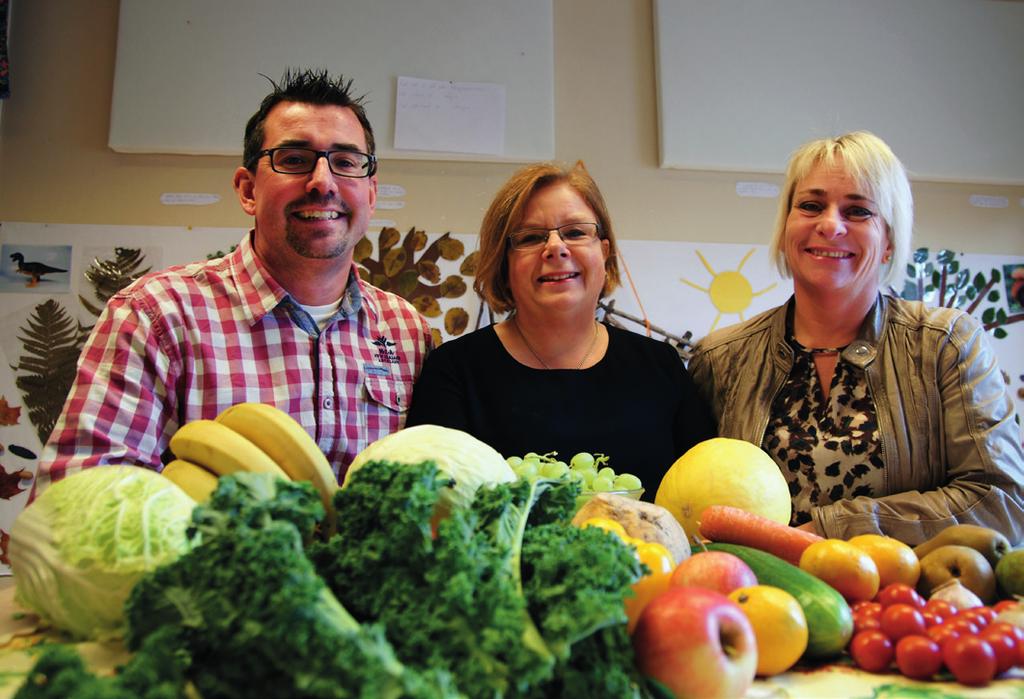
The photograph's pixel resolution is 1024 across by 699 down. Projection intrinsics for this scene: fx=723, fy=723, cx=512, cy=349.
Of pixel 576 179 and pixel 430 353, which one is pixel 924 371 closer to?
pixel 576 179

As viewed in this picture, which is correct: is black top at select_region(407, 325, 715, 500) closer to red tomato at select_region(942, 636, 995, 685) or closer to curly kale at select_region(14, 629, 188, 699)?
red tomato at select_region(942, 636, 995, 685)

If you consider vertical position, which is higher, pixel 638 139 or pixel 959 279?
pixel 638 139

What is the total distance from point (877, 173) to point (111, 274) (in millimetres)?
2686

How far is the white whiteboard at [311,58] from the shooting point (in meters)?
2.88

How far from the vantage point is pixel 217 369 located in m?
1.66

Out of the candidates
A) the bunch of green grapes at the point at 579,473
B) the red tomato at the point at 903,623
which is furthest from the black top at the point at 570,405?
the red tomato at the point at 903,623

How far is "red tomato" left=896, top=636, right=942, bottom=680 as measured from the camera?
2.64 ft

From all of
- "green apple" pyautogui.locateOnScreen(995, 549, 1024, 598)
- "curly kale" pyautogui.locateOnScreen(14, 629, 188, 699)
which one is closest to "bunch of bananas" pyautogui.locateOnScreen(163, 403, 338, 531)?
"curly kale" pyautogui.locateOnScreen(14, 629, 188, 699)

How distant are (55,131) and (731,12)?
2853mm

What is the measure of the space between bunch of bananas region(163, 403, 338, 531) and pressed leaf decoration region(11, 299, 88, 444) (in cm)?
219

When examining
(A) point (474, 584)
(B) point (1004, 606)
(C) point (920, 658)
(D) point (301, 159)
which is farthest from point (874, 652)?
(D) point (301, 159)

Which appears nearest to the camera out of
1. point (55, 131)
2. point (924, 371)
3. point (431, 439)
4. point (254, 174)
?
point (431, 439)

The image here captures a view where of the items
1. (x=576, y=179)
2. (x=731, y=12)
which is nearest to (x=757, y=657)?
(x=576, y=179)

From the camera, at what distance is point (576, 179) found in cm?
189
